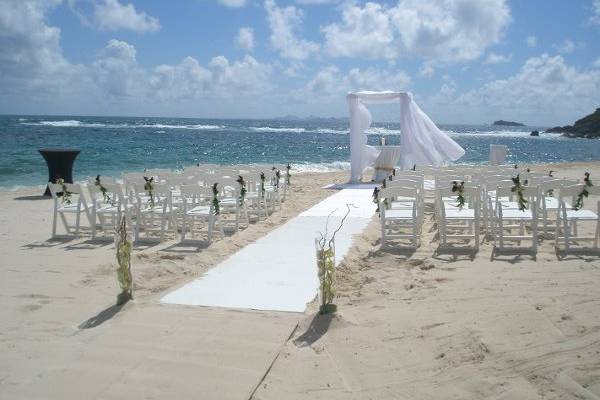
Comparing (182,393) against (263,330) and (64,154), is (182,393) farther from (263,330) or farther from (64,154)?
(64,154)

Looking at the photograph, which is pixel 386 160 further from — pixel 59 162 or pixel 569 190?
pixel 569 190

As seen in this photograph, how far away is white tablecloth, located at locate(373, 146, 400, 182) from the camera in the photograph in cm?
1647

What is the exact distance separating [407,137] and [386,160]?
1.18 metres

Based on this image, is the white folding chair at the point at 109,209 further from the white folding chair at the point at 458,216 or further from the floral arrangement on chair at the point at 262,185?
the white folding chair at the point at 458,216

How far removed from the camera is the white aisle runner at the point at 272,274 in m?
5.33

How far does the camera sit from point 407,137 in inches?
618

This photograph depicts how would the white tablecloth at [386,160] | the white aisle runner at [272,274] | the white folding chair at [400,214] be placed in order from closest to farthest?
the white aisle runner at [272,274]
the white folding chair at [400,214]
the white tablecloth at [386,160]

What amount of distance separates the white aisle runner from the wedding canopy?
6.38 meters

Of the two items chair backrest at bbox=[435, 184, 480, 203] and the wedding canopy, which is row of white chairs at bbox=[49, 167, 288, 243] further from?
the wedding canopy

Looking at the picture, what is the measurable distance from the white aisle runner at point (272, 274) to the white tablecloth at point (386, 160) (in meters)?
6.92

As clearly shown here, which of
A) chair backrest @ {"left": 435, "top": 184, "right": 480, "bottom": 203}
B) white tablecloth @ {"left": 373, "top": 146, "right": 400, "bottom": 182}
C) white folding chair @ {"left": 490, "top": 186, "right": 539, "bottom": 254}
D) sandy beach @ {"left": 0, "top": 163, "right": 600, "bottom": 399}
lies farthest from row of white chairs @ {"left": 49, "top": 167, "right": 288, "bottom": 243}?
white tablecloth @ {"left": 373, "top": 146, "right": 400, "bottom": 182}

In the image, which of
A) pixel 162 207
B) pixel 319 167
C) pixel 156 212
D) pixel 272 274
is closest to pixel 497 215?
pixel 272 274

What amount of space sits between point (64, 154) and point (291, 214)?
21.3 ft

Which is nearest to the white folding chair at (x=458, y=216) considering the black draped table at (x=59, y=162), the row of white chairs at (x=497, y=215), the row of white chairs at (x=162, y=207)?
the row of white chairs at (x=497, y=215)
